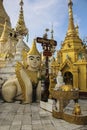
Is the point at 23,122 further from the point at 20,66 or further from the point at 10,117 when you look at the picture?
the point at 20,66

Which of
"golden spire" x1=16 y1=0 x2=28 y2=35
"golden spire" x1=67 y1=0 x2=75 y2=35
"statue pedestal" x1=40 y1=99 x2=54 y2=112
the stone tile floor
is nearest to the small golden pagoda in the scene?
"golden spire" x1=67 y1=0 x2=75 y2=35

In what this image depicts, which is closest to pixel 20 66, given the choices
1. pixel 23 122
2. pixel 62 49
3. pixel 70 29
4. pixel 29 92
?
pixel 29 92

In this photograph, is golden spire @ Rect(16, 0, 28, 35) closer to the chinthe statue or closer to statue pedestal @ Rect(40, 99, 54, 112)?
the chinthe statue

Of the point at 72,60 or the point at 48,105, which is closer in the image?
the point at 48,105

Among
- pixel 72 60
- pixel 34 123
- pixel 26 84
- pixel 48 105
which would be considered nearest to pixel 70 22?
pixel 72 60

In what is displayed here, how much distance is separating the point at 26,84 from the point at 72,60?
6.39 m

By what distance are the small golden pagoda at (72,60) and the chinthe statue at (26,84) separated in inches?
169

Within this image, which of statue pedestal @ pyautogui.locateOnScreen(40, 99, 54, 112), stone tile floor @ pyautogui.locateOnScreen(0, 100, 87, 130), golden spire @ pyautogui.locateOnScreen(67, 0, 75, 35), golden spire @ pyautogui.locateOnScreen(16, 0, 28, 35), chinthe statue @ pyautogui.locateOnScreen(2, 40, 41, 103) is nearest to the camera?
stone tile floor @ pyautogui.locateOnScreen(0, 100, 87, 130)

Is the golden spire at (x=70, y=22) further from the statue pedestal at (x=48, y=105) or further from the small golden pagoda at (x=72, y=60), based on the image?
the statue pedestal at (x=48, y=105)

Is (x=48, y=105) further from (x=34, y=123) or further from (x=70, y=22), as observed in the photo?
(x=70, y=22)

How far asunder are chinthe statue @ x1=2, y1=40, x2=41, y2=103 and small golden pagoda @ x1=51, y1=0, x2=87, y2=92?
14.1ft

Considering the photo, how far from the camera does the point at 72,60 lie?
14781 mm

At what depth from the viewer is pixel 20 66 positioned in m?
9.73

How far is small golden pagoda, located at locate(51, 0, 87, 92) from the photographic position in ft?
44.7
